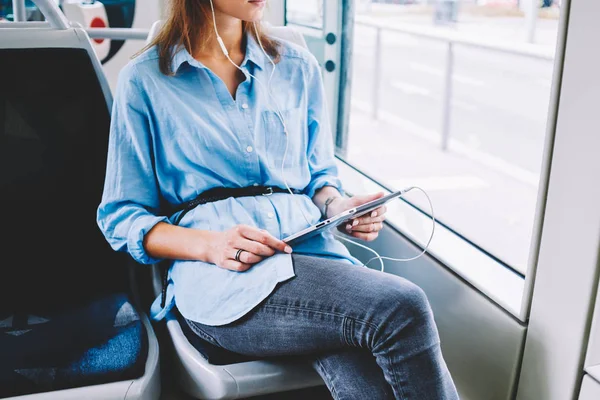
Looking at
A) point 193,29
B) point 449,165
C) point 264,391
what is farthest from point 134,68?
point 449,165

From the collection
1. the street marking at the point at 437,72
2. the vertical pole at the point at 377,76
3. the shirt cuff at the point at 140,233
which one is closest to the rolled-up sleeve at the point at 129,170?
the shirt cuff at the point at 140,233

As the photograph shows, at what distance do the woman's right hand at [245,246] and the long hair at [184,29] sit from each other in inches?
16.4

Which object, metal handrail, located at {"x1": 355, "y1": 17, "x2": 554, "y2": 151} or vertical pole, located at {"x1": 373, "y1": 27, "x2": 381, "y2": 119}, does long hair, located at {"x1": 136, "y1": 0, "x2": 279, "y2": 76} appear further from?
vertical pole, located at {"x1": 373, "y1": 27, "x2": 381, "y2": 119}

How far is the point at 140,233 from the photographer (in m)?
1.18

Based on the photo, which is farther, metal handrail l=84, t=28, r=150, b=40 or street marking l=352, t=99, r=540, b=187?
street marking l=352, t=99, r=540, b=187

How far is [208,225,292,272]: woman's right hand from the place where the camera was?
1.08 meters

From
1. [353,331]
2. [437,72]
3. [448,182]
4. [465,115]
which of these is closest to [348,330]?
[353,331]

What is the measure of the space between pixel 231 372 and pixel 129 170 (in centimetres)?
44

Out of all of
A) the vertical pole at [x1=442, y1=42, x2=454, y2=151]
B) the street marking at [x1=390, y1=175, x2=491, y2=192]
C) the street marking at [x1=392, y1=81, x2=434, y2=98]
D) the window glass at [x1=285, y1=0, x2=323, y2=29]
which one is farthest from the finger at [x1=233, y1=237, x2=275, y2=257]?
the street marking at [x1=392, y1=81, x2=434, y2=98]

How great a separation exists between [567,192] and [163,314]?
833mm

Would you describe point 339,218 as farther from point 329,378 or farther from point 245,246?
point 329,378

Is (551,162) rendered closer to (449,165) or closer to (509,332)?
(509,332)

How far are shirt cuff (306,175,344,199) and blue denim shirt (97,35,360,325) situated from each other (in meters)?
0.08

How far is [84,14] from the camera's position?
3.29 m
